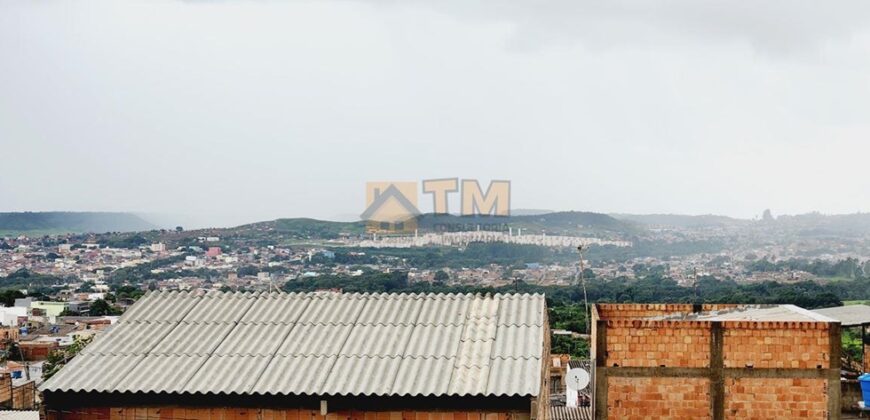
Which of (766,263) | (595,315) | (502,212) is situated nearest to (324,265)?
(502,212)

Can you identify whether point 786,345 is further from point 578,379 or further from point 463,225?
point 463,225

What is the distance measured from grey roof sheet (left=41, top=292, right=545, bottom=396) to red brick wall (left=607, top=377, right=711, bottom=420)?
10.4ft

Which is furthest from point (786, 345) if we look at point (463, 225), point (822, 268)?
point (463, 225)

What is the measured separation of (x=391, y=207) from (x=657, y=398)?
124 metres

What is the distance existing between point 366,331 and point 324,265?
103 meters

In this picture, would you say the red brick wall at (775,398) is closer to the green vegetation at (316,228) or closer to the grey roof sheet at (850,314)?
the grey roof sheet at (850,314)

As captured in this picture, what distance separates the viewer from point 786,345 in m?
10.1


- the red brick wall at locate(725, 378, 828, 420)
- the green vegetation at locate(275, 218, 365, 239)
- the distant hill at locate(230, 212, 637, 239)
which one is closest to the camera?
the red brick wall at locate(725, 378, 828, 420)

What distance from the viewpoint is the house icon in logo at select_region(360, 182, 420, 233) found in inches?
4572

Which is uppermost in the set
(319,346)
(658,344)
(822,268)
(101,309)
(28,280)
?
(319,346)

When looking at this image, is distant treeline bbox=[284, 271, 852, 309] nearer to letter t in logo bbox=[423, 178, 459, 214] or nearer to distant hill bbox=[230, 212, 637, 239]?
letter t in logo bbox=[423, 178, 459, 214]

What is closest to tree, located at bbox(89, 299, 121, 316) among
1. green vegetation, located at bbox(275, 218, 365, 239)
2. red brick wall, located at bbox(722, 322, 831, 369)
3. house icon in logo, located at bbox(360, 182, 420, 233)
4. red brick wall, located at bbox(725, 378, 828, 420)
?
red brick wall, located at bbox(725, 378, 828, 420)

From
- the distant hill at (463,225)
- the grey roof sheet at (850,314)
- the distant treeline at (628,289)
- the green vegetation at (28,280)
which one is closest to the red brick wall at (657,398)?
the grey roof sheet at (850,314)

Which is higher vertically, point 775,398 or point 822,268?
point 775,398
